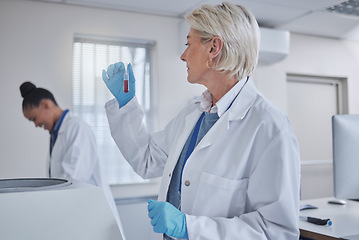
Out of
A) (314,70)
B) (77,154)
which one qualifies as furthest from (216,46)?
(314,70)

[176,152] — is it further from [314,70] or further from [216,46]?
[314,70]

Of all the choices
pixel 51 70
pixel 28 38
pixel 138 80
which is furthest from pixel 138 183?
pixel 28 38

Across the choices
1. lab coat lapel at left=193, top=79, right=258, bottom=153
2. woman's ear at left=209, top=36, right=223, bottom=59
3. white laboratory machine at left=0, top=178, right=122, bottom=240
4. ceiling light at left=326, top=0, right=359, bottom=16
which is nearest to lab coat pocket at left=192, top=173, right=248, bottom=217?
lab coat lapel at left=193, top=79, right=258, bottom=153

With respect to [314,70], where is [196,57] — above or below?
below

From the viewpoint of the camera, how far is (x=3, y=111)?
282 centimetres

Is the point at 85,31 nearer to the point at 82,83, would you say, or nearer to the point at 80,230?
the point at 82,83

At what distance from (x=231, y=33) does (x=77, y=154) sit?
1525 millimetres

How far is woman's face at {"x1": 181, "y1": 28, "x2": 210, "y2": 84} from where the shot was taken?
1217 mm

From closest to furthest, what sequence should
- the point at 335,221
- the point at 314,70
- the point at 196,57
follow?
the point at 196,57
the point at 335,221
the point at 314,70

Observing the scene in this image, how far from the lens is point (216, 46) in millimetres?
1184

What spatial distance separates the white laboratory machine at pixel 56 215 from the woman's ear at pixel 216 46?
21.8 inches

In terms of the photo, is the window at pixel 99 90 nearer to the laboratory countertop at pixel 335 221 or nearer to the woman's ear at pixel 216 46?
the laboratory countertop at pixel 335 221

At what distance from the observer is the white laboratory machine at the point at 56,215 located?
882 millimetres

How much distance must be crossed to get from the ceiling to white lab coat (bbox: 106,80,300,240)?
2081 mm
